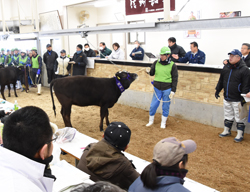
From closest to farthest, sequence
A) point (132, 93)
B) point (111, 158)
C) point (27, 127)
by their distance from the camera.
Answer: point (27, 127), point (111, 158), point (132, 93)

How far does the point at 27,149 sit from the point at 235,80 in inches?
162

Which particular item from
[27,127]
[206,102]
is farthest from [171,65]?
[27,127]

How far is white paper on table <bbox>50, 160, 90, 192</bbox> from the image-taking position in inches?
82.4

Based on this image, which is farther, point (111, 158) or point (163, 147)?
point (111, 158)

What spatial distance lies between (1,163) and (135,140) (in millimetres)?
4020

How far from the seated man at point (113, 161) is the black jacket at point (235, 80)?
10.3 feet

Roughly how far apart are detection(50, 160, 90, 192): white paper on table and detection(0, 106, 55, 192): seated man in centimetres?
67

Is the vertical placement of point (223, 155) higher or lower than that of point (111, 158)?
lower

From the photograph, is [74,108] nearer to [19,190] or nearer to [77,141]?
[77,141]

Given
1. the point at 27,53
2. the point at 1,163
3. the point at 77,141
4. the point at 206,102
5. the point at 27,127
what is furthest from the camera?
the point at 27,53

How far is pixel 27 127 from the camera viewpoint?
4.42 ft

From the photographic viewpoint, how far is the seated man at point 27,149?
117 centimetres

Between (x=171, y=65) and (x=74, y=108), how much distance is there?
332 centimetres

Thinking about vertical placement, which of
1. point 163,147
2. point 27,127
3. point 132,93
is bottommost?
point 132,93
